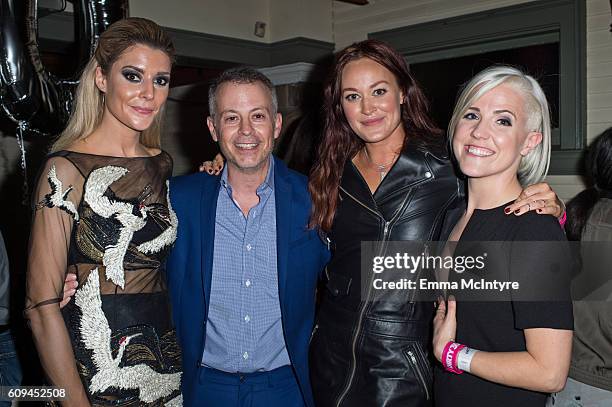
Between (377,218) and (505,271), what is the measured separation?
696 millimetres

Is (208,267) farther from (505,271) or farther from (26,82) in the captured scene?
(26,82)

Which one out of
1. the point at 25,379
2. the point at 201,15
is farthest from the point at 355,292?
the point at 201,15

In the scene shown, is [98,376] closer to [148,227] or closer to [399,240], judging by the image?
[148,227]

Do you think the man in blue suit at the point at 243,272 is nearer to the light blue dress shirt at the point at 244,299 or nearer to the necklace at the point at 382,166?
the light blue dress shirt at the point at 244,299

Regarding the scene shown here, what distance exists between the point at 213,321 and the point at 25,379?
4.54 ft

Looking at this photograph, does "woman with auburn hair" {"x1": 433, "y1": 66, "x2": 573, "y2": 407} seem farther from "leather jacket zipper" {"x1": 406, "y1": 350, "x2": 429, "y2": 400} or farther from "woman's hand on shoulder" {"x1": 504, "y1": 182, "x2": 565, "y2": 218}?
"leather jacket zipper" {"x1": 406, "y1": 350, "x2": 429, "y2": 400}

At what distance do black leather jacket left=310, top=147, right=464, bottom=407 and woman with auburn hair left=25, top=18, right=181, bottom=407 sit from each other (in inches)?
23.3

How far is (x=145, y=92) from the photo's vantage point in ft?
6.75

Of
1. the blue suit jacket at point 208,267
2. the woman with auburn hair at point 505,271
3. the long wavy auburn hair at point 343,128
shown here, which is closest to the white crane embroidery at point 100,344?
the blue suit jacket at point 208,267

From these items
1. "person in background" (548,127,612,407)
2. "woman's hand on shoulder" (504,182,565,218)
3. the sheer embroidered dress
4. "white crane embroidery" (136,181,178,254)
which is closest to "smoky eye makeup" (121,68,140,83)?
the sheer embroidered dress

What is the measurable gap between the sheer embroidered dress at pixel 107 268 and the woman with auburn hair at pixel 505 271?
949 mm

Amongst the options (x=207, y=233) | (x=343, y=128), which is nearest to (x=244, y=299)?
(x=207, y=233)

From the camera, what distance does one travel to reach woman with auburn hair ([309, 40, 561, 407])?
7.08 ft

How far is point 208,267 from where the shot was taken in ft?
7.43
